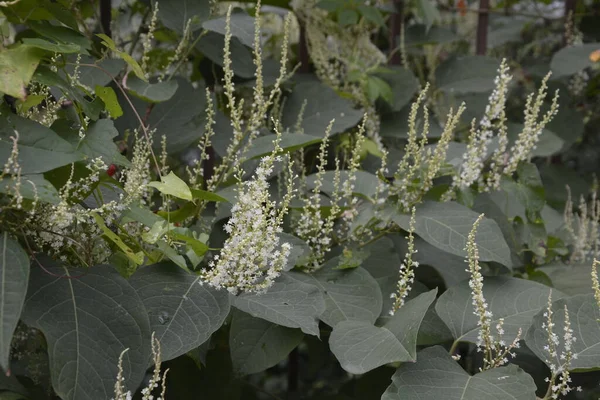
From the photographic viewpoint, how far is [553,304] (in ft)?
5.06

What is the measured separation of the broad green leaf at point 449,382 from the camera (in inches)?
53.2

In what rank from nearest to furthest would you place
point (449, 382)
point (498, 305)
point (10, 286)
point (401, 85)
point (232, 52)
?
point (10, 286) < point (449, 382) < point (498, 305) < point (232, 52) < point (401, 85)

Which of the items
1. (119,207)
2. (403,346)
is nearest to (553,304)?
(403,346)

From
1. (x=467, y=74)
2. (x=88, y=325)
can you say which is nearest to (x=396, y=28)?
(x=467, y=74)

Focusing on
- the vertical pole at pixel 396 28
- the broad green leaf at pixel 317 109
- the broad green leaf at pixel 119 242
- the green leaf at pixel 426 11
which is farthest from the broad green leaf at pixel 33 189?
the vertical pole at pixel 396 28

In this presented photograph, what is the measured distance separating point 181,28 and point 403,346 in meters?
1.22

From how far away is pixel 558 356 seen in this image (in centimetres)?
148

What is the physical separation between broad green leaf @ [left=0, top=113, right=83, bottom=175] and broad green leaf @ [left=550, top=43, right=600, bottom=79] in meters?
2.01

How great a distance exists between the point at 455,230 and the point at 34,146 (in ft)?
3.05

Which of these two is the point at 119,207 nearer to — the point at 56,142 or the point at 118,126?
the point at 56,142

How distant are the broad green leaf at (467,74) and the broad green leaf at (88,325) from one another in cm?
169

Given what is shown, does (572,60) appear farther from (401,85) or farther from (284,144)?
(284,144)

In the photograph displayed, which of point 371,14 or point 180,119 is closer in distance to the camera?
point 180,119

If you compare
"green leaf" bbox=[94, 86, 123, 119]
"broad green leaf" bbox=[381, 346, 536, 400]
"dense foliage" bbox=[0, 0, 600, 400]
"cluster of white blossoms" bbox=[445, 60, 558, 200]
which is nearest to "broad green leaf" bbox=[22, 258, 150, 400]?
"dense foliage" bbox=[0, 0, 600, 400]
